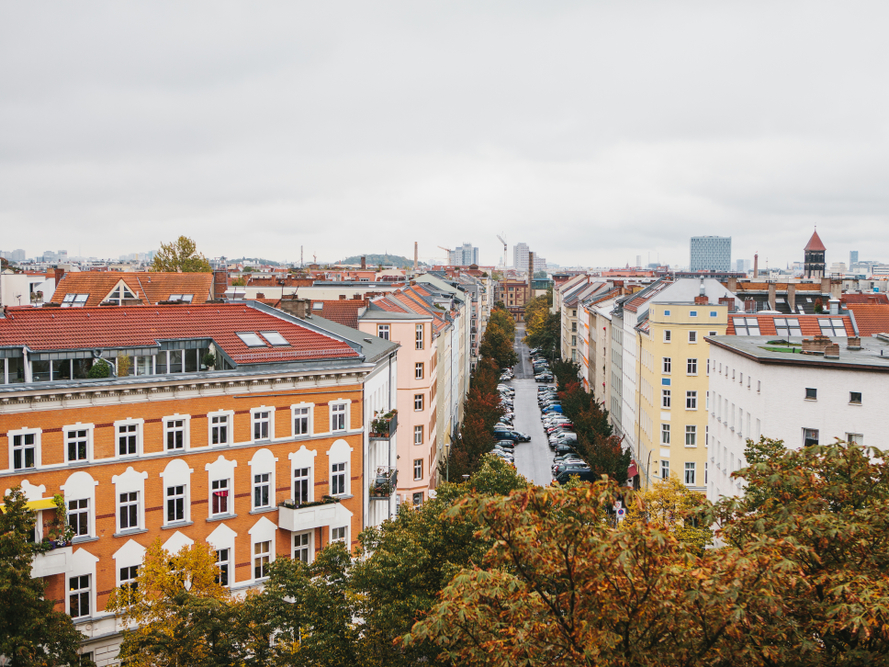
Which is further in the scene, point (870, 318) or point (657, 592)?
point (870, 318)

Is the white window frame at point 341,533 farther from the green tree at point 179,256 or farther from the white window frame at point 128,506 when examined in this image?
the green tree at point 179,256

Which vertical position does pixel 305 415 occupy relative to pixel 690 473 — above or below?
above

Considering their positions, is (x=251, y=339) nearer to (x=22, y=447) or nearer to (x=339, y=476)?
(x=339, y=476)

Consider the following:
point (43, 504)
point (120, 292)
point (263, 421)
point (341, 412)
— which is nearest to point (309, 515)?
point (263, 421)

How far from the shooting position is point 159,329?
3288cm

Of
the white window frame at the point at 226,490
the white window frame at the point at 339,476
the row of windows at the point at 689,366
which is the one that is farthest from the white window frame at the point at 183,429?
the row of windows at the point at 689,366

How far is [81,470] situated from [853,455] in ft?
82.2

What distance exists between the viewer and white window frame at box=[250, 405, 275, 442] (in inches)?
1300

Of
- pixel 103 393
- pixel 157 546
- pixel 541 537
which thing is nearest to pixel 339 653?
pixel 157 546

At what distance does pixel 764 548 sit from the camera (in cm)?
1298

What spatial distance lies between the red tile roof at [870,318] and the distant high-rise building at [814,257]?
12056 centimetres

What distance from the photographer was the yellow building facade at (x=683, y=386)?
58.8m

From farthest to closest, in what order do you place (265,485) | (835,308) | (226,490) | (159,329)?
1. (835,308)
2. (265,485)
3. (159,329)
4. (226,490)

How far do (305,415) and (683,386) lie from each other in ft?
112
